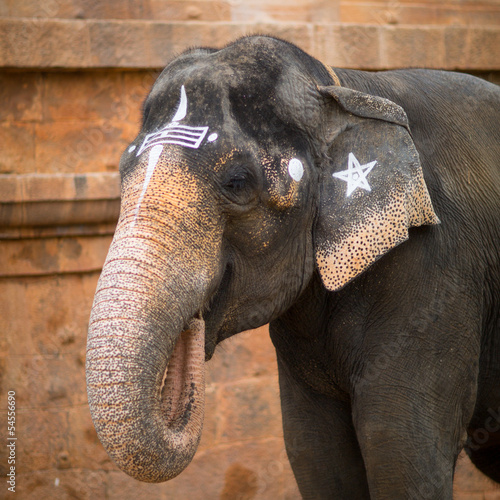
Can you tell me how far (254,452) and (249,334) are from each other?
0.51m

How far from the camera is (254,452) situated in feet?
11.1

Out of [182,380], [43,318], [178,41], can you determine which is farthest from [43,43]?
[182,380]

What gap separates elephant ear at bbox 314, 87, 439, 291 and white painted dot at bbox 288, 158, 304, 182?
0.08 meters

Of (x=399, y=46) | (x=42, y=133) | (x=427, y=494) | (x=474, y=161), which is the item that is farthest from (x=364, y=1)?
(x=427, y=494)

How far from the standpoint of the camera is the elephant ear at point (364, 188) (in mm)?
1747

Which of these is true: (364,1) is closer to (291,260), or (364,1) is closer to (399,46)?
(399,46)

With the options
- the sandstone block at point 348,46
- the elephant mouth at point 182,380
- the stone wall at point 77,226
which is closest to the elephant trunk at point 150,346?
the elephant mouth at point 182,380

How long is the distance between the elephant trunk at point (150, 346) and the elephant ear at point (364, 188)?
0.31 metres

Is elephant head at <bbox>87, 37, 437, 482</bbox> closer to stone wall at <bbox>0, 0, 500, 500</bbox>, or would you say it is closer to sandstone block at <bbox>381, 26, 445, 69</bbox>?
stone wall at <bbox>0, 0, 500, 500</bbox>

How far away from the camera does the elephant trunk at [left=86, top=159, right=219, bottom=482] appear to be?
1.38 metres

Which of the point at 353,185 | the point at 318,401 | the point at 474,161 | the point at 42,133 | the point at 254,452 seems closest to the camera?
the point at 353,185

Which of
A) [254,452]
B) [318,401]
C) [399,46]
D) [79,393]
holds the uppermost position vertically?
[399,46]

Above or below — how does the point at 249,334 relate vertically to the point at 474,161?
below

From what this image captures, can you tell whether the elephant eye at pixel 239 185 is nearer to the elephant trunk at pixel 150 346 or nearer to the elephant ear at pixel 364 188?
the elephant trunk at pixel 150 346
